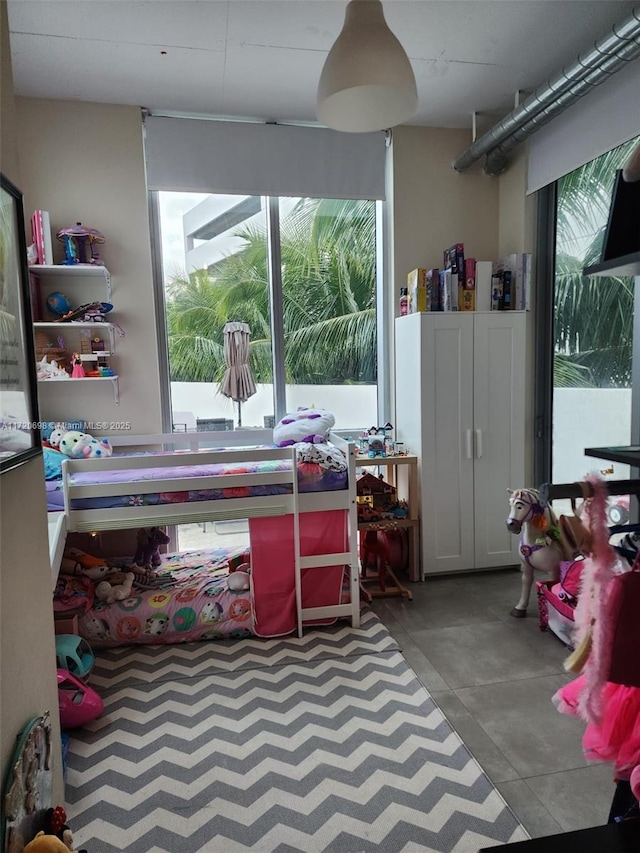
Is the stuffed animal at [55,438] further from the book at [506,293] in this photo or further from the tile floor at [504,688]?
the book at [506,293]

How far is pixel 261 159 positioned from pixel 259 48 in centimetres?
80

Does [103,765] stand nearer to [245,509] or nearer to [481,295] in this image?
[245,509]

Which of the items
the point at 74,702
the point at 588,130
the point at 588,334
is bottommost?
the point at 74,702

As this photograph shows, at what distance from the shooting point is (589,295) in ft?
10.1

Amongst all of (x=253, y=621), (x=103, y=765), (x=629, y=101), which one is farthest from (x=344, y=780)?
(x=629, y=101)

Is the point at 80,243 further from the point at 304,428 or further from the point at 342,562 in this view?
the point at 342,562

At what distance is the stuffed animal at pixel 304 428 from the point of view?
319cm

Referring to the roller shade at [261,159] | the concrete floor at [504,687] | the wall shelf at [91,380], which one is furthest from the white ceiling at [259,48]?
the concrete floor at [504,687]

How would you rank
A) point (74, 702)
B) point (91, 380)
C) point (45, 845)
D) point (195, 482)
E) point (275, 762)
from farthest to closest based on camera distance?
point (91, 380) → point (195, 482) → point (74, 702) → point (275, 762) → point (45, 845)

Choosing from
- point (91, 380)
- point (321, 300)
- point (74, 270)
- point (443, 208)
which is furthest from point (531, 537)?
point (74, 270)

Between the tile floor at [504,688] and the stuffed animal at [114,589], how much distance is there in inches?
52.2

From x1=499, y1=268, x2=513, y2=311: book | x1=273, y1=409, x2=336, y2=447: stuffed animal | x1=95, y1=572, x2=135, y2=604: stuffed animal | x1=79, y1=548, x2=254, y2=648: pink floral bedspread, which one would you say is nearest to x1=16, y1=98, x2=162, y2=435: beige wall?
x1=273, y1=409, x2=336, y2=447: stuffed animal

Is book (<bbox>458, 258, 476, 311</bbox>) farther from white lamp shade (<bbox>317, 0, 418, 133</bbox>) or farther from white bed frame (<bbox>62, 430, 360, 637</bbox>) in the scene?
white lamp shade (<bbox>317, 0, 418, 133</bbox>)

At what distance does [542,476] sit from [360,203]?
7.21 feet
